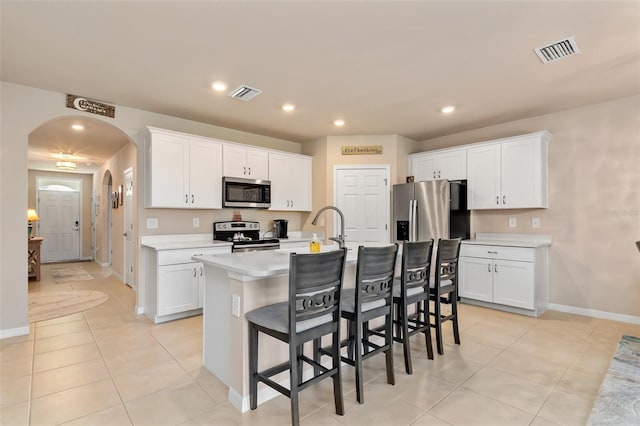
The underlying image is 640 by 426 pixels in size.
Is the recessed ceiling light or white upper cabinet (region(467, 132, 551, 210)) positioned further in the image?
white upper cabinet (region(467, 132, 551, 210))

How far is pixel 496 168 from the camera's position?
4.47m

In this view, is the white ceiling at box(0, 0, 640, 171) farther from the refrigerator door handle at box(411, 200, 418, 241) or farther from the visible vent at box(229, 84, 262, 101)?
the refrigerator door handle at box(411, 200, 418, 241)

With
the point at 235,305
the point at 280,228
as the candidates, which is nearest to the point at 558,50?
the point at 235,305

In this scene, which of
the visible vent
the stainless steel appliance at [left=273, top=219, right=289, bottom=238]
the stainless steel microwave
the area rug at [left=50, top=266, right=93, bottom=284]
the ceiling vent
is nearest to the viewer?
the ceiling vent

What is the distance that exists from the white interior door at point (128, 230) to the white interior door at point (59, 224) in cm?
434

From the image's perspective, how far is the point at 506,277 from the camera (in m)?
4.10

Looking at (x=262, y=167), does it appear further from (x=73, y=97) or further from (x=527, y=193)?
(x=527, y=193)

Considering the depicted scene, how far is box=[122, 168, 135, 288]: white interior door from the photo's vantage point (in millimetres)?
5379

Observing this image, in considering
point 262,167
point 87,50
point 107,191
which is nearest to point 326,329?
point 87,50

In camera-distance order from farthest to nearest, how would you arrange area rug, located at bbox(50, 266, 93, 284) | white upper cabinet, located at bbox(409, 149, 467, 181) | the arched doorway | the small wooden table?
area rug, located at bbox(50, 266, 93, 284), the small wooden table, the arched doorway, white upper cabinet, located at bbox(409, 149, 467, 181)

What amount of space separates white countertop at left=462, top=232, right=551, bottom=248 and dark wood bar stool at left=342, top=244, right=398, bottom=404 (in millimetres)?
2569

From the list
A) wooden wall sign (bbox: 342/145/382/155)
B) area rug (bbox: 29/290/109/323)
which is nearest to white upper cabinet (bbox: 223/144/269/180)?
wooden wall sign (bbox: 342/145/382/155)

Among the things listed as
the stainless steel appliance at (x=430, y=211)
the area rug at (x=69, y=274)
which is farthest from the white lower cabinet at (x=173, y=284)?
the area rug at (x=69, y=274)

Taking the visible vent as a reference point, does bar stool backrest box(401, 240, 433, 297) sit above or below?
below
